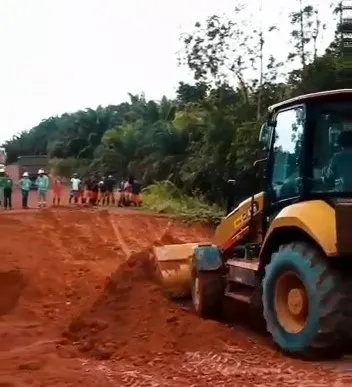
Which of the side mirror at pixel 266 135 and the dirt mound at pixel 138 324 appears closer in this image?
the dirt mound at pixel 138 324

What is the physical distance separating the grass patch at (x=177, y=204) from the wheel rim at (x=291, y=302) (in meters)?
14.5

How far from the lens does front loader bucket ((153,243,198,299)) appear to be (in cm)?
971

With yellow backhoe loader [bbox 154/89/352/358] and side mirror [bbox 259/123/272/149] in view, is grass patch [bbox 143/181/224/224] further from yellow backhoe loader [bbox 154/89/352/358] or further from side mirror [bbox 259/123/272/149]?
side mirror [bbox 259/123/272/149]

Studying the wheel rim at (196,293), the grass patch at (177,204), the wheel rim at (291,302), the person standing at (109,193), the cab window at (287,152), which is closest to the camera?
the wheel rim at (291,302)

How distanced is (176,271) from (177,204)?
49.7 ft

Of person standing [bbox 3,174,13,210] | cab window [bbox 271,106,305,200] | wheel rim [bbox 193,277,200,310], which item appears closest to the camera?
cab window [bbox 271,106,305,200]

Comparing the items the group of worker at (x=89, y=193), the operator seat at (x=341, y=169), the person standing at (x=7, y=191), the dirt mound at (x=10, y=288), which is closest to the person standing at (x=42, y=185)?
the person standing at (x=7, y=191)

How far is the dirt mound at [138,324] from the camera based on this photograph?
24.5 ft

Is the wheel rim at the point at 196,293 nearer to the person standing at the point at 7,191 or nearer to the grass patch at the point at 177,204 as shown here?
the grass patch at the point at 177,204

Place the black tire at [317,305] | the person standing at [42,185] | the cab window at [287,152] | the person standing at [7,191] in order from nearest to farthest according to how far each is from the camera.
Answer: the black tire at [317,305], the cab window at [287,152], the person standing at [7,191], the person standing at [42,185]

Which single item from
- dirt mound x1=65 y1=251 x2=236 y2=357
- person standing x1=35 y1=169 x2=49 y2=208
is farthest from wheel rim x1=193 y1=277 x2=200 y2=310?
person standing x1=35 y1=169 x2=49 y2=208

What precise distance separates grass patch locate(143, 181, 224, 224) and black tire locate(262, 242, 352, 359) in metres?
14.8

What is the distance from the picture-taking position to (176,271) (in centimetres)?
977

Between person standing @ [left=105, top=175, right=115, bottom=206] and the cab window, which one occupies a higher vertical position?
the cab window
